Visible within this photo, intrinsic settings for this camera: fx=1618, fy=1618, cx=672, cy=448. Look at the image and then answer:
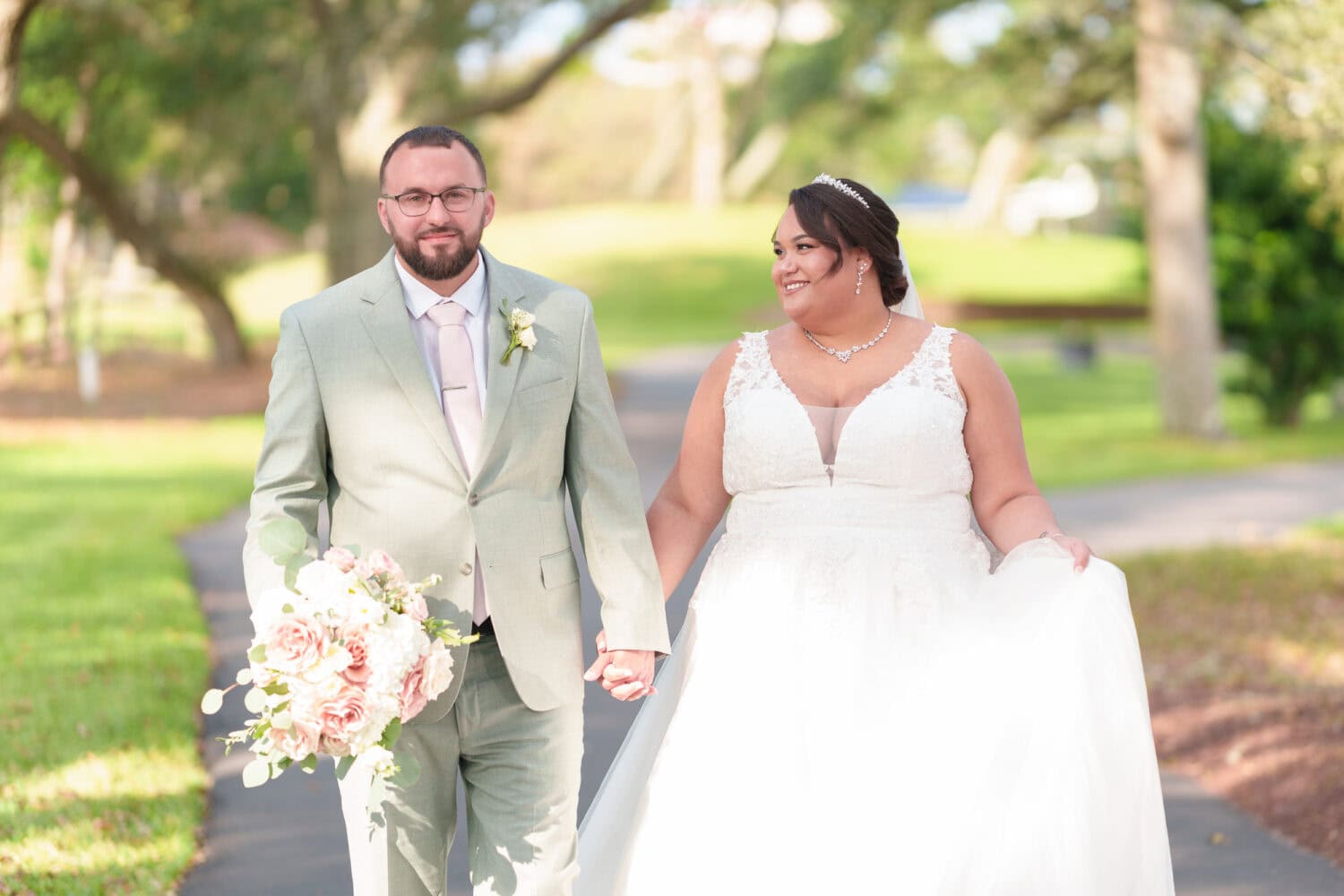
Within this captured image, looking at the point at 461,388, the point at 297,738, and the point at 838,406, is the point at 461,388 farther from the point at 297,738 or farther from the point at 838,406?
the point at 838,406

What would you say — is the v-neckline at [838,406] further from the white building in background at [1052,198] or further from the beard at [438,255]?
the white building in background at [1052,198]

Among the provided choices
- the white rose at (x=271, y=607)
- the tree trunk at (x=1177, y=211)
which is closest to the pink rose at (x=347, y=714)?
the white rose at (x=271, y=607)

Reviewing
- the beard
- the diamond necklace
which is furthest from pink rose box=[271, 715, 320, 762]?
the diamond necklace

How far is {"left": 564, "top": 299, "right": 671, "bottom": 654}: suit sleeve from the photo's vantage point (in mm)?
3984

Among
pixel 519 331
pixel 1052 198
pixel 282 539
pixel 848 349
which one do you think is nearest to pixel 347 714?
pixel 282 539

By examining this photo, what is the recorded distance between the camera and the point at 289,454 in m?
3.75

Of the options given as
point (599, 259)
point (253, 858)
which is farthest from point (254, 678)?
point (599, 259)

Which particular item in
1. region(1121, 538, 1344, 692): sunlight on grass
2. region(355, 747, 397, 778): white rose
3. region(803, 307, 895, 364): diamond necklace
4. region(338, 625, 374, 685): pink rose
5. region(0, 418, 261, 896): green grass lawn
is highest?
region(803, 307, 895, 364): diamond necklace

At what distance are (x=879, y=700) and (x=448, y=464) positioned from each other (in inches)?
54.3

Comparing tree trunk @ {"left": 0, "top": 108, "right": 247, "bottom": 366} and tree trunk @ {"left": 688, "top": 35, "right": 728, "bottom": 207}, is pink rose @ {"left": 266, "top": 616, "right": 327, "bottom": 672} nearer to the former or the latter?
tree trunk @ {"left": 0, "top": 108, "right": 247, "bottom": 366}

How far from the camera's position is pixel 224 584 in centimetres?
1134

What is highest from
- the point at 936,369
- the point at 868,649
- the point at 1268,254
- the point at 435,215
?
the point at 435,215

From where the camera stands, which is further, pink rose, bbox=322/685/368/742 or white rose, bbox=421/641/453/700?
white rose, bbox=421/641/453/700

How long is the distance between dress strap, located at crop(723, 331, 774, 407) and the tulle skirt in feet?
1.40
